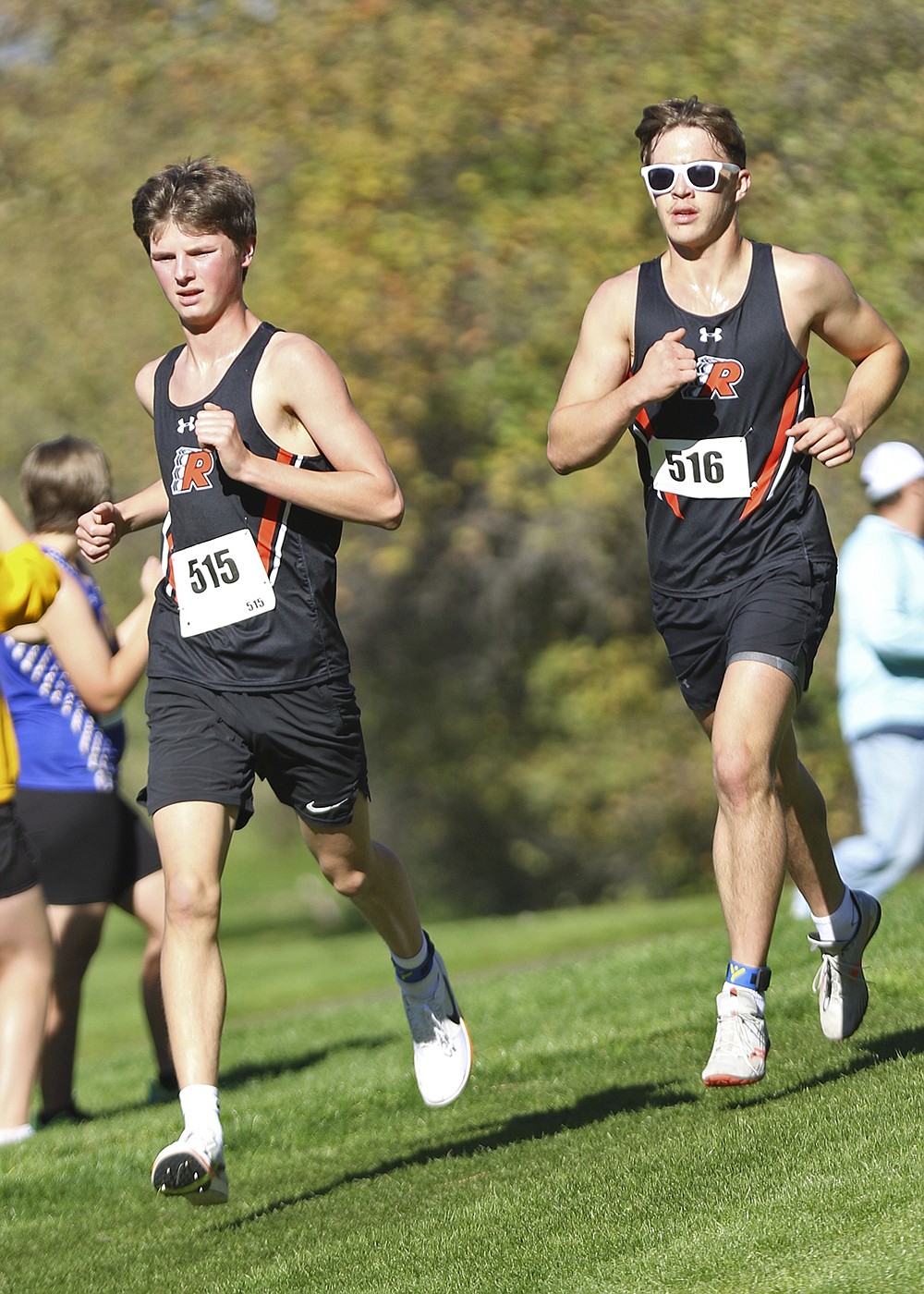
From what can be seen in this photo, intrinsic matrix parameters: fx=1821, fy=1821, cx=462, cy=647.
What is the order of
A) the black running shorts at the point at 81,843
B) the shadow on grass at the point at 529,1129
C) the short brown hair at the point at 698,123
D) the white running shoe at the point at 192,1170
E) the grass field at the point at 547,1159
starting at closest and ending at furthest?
the grass field at the point at 547,1159 → the white running shoe at the point at 192,1170 → the short brown hair at the point at 698,123 → the shadow on grass at the point at 529,1129 → the black running shorts at the point at 81,843

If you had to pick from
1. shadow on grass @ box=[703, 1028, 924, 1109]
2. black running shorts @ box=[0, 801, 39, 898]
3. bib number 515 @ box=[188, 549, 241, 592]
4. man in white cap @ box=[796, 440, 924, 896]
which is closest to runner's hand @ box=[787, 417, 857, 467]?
bib number 515 @ box=[188, 549, 241, 592]

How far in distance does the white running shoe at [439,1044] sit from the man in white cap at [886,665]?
276 centimetres

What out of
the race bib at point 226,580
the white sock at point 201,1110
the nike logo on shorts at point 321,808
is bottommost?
the white sock at point 201,1110

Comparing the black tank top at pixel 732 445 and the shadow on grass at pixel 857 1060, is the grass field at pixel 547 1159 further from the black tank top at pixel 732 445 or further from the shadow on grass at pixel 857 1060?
the black tank top at pixel 732 445

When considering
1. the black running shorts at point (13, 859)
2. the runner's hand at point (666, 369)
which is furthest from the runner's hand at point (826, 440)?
the black running shorts at point (13, 859)

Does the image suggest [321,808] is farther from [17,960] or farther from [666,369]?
[17,960]

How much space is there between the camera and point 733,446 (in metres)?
4.87

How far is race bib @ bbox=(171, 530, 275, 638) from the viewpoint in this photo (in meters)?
4.78

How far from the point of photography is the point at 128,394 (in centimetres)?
1656

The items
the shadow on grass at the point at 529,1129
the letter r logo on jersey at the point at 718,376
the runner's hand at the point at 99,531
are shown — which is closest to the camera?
the letter r logo on jersey at the point at 718,376

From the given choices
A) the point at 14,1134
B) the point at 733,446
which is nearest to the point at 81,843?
the point at 14,1134

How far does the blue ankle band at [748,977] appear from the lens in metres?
4.73

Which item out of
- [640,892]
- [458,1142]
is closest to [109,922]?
[640,892]

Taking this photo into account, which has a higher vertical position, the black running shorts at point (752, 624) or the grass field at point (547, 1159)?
the black running shorts at point (752, 624)
